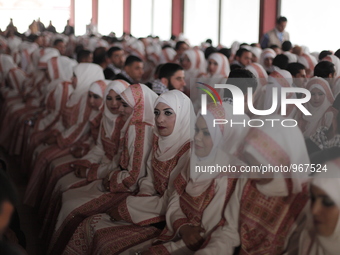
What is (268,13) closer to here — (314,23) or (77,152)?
(314,23)

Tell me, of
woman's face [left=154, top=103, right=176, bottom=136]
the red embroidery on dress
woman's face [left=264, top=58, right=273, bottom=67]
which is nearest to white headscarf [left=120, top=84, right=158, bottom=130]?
woman's face [left=154, top=103, right=176, bottom=136]

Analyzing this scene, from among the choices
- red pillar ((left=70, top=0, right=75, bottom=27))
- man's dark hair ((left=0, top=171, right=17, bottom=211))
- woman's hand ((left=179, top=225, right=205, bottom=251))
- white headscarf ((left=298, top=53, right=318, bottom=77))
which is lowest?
woman's hand ((left=179, top=225, right=205, bottom=251))

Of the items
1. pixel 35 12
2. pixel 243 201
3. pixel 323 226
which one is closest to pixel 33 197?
pixel 243 201

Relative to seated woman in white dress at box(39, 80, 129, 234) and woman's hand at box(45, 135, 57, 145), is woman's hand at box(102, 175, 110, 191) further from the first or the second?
woman's hand at box(45, 135, 57, 145)

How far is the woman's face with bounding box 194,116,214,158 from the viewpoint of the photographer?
2318 mm

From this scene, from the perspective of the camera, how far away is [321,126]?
10.2 ft

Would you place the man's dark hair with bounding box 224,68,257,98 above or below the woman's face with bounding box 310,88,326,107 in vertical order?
above

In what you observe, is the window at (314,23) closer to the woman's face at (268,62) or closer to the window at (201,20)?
the woman's face at (268,62)

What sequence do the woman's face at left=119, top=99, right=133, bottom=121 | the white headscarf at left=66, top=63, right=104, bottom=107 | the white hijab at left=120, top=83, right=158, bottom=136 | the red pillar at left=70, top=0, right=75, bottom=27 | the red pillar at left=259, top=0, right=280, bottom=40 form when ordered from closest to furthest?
the white hijab at left=120, top=83, right=158, bottom=136 → the woman's face at left=119, top=99, right=133, bottom=121 → the white headscarf at left=66, top=63, right=104, bottom=107 → the red pillar at left=259, top=0, right=280, bottom=40 → the red pillar at left=70, top=0, right=75, bottom=27

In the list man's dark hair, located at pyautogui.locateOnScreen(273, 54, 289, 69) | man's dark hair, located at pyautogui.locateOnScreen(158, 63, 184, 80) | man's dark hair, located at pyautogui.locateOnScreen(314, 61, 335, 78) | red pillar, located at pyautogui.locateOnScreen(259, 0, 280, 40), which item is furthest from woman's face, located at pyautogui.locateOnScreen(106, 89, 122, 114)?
red pillar, located at pyautogui.locateOnScreen(259, 0, 280, 40)

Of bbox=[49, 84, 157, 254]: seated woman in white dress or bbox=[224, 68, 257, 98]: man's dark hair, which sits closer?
bbox=[49, 84, 157, 254]: seated woman in white dress

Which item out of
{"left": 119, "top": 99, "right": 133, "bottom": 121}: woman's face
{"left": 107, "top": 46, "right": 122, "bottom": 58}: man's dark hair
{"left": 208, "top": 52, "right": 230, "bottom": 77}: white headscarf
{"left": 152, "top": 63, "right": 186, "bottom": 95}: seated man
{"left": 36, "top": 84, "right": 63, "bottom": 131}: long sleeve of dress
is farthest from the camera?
{"left": 107, "top": 46, "right": 122, "bottom": 58}: man's dark hair

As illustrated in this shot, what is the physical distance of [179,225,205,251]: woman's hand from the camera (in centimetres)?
226

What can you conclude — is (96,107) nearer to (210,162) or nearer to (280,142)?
(210,162)
